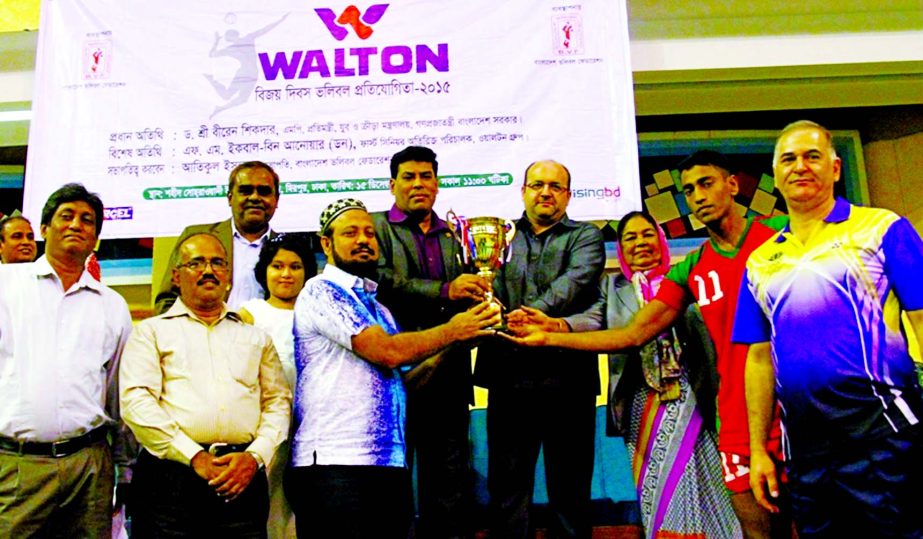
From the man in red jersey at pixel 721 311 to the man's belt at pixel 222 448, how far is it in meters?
0.94

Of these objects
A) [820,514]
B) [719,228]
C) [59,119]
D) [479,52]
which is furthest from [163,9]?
[820,514]

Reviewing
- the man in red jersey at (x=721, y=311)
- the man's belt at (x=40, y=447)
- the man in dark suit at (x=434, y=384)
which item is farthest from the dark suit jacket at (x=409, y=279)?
the man's belt at (x=40, y=447)

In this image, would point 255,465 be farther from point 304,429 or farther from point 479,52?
point 479,52

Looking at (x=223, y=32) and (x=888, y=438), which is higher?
(x=223, y=32)

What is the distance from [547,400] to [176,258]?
1.40 meters

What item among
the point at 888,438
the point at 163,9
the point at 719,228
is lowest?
the point at 888,438

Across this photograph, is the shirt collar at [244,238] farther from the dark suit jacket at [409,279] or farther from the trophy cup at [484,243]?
the trophy cup at [484,243]

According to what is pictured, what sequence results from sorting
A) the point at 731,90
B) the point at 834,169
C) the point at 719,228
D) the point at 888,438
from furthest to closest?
1. the point at 731,90
2. the point at 719,228
3. the point at 834,169
4. the point at 888,438

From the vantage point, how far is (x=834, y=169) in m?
2.34

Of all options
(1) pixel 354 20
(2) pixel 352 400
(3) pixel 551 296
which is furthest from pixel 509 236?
(1) pixel 354 20

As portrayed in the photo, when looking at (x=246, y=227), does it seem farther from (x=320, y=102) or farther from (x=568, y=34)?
(x=568, y=34)

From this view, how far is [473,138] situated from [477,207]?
1.18 ft

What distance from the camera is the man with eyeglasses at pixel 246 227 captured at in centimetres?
335

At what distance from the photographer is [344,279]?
2.54m
